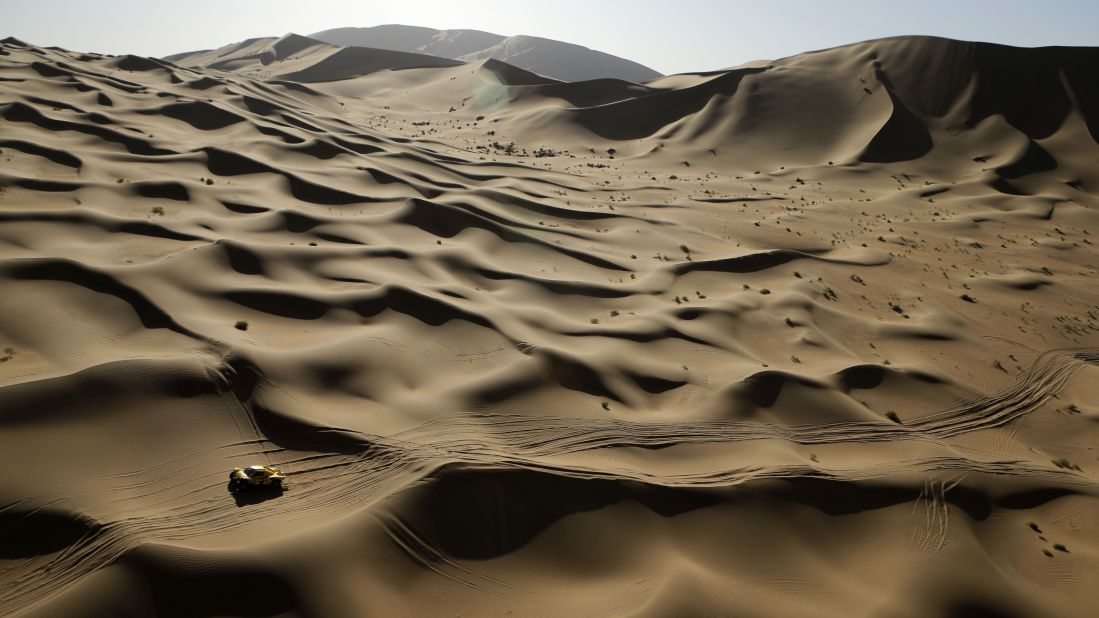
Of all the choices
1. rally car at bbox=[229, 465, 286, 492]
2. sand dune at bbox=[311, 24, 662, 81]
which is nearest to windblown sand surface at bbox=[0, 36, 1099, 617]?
rally car at bbox=[229, 465, 286, 492]

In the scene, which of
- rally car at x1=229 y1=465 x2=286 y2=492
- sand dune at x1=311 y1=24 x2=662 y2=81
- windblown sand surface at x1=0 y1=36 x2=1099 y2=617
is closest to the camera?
windblown sand surface at x1=0 y1=36 x2=1099 y2=617

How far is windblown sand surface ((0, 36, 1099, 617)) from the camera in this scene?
203 inches

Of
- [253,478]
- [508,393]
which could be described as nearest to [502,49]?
[508,393]

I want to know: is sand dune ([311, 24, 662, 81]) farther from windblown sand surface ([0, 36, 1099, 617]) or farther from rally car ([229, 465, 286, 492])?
rally car ([229, 465, 286, 492])

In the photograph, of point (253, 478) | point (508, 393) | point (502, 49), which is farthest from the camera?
point (502, 49)

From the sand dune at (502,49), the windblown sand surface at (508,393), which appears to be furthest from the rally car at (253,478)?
the sand dune at (502,49)

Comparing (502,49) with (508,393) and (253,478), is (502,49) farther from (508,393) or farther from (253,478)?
(253,478)

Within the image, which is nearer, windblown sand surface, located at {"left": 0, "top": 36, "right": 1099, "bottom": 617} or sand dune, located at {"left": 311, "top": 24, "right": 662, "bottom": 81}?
windblown sand surface, located at {"left": 0, "top": 36, "right": 1099, "bottom": 617}

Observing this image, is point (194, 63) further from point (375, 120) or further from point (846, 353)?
point (846, 353)

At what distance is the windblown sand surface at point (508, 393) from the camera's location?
5152 millimetres

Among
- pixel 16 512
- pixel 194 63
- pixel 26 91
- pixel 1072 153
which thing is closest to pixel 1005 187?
pixel 1072 153

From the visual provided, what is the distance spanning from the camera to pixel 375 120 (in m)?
31.1

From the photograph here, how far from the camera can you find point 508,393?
7.58 metres

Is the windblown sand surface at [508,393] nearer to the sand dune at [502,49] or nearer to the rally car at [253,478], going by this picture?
the rally car at [253,478]
